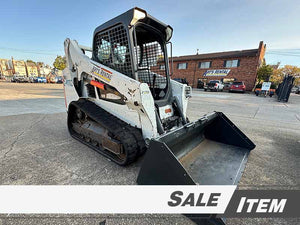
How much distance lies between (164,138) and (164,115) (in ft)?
3.95

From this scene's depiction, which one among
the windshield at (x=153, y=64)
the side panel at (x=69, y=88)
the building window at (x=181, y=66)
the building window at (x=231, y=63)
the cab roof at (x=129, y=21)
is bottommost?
the side panel at (x=69, y=88)

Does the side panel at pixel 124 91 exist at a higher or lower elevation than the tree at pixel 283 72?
lower

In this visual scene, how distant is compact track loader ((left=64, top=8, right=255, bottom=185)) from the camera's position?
6.30 feet

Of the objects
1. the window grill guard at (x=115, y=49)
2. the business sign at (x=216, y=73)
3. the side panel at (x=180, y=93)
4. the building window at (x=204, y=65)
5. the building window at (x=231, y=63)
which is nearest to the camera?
the window grill guard at (x=115, y=49)

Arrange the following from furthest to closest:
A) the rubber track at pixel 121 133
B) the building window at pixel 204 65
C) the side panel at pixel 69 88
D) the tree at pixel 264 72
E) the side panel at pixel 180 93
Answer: the building window at pixel 204 65 < the tree at pixel 264 72 < the side panel at pixel 69 88 < the side panel at pixel 180 93 < the rubber track at pixel 121 133

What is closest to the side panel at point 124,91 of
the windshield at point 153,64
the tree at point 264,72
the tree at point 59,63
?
the windshield at point 153,64

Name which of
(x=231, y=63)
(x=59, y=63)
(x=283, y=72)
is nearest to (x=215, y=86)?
(x=231, y=63)

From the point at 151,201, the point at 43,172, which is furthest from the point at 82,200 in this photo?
the point at 43,172

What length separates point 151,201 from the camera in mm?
1617

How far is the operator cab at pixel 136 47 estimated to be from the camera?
2.35m

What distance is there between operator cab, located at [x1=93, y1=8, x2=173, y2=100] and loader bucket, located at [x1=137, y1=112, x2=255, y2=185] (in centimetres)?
119

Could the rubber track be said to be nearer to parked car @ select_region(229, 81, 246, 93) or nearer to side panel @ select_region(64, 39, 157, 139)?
side panel @ select_region(64, 39, 157, 139)

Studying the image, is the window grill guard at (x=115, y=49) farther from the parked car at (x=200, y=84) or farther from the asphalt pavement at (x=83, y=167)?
the parked car at (x=200, y=84)

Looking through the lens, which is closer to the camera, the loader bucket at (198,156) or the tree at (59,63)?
the loader bucket at (198,156)
